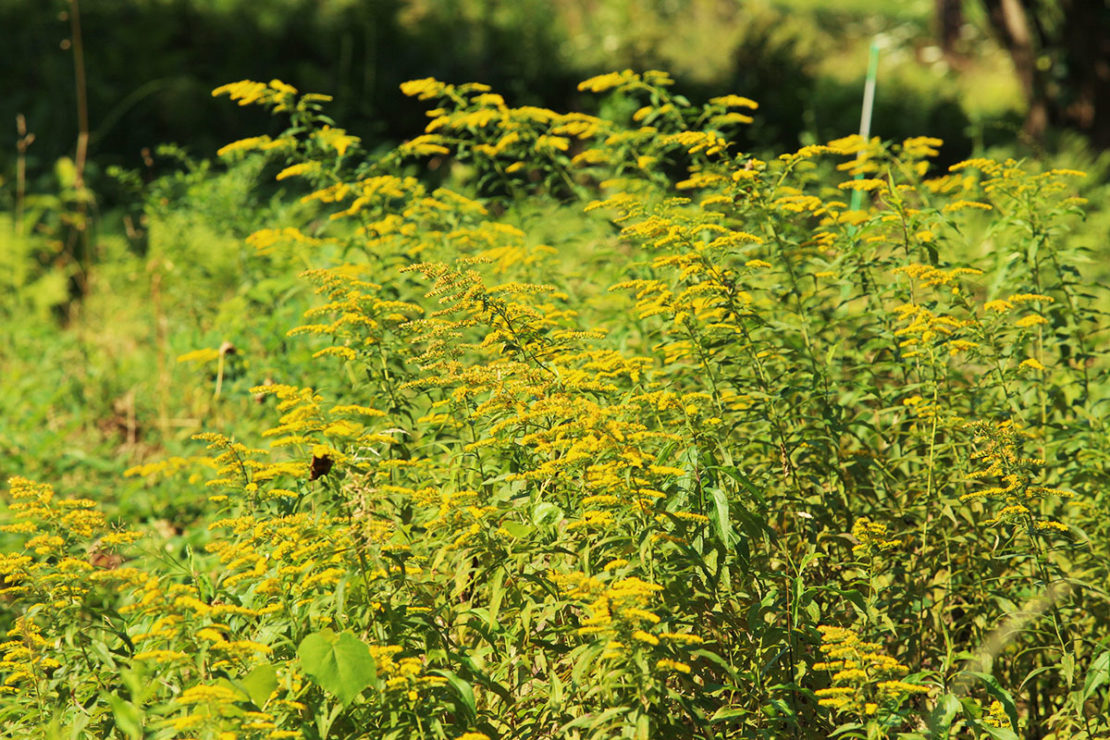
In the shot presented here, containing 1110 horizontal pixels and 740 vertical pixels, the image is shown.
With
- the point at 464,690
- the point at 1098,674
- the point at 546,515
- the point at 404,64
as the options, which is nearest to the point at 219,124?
the point at 404,64

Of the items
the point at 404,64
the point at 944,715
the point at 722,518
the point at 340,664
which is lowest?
the point at 944,715

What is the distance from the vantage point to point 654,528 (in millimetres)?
2219

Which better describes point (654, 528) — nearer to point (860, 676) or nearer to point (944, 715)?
point (860, 676)

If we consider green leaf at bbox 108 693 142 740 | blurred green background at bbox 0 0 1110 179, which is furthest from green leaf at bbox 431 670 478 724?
blurred green background at bbox 0 0 1110 179

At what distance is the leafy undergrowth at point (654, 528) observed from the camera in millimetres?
2084

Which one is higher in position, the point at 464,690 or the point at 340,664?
the point at 340,664

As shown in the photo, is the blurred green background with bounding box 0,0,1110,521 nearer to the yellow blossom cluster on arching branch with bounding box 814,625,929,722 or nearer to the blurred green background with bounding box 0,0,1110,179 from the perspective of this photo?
the blurred green background with bounding box 0,0,1110,179

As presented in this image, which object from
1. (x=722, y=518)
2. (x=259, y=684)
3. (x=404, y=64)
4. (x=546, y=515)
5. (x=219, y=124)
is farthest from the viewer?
(x=404, y=64)

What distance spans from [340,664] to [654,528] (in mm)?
694

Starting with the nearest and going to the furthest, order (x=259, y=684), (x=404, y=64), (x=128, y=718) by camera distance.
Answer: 1. (x=128, y=718)
2. (x=259, y=684)
3. (x=404, y=64)

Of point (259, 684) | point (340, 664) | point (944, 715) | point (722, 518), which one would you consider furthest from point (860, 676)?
point (259, 684)

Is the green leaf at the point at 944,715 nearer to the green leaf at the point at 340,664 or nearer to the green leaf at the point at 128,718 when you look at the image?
the green leaf at the point at 340,664

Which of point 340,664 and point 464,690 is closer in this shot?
point 340,664

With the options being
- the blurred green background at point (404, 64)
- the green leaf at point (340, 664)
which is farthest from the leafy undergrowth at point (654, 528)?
the blurred green background at point (404, 64)
